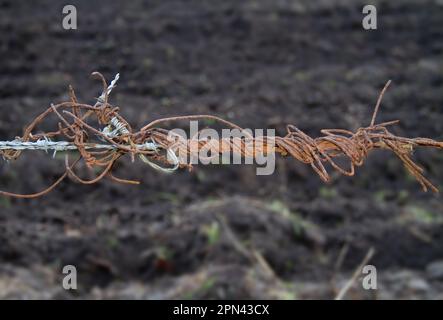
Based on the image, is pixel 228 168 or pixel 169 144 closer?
pixel 169 144

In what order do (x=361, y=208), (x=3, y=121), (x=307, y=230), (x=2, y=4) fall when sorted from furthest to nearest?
1. (x=2, y=4)
2. (x=3, y=121)
3. (x=361, y=208)
4. (x=307, y=230)

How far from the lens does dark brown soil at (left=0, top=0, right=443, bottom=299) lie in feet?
13.5

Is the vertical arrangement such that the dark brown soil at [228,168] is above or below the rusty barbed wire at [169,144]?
above

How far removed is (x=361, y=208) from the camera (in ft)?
15.6

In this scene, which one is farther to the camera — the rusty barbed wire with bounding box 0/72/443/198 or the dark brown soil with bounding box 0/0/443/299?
the dark brown soil with bounding box 0/0/443/299

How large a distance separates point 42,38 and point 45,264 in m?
3.00

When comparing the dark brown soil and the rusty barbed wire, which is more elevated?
the dark brown soil

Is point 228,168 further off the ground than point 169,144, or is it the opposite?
point 228,168

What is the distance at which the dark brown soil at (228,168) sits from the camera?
4.10 metres

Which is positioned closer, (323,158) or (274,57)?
(323,158)

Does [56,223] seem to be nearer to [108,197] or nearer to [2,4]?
[108,197]

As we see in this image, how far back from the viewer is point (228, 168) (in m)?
5.00

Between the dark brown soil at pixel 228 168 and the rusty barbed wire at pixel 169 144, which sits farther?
the dark brown soil at pixel 228 168

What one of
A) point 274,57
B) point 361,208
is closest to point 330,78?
point 274,57
